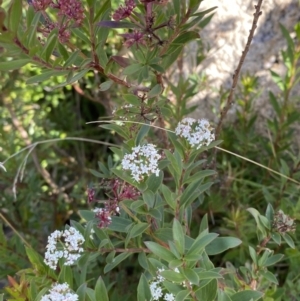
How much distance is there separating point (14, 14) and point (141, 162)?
0.35 metres

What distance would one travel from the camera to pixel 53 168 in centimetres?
236

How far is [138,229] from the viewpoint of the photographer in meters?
0.99

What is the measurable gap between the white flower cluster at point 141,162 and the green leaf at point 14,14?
1.01 feet

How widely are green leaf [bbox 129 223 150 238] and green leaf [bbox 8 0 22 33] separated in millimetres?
436

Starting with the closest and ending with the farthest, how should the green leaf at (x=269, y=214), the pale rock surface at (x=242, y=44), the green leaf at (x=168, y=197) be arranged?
the green leaf at (x=168, y=197), the green leaf at (x=269, y=214), the pale rock surface at (x=242, y=44)

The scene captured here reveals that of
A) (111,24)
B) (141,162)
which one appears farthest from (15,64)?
(141,162)

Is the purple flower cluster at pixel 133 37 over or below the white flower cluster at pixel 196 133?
over

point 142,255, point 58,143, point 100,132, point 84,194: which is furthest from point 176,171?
point 100,132

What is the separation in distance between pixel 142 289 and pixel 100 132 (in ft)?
5.47

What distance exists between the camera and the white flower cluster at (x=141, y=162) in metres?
0.94

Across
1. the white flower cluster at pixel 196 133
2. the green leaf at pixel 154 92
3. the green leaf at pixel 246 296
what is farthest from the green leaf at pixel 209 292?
the green leaf at pixel 154 92

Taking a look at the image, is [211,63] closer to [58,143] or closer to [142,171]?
[58,143]

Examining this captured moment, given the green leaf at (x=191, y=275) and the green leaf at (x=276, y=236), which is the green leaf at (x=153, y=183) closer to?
the green leaf at (x=191, y=275)

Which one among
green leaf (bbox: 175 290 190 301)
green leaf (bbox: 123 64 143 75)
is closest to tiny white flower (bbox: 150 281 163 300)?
green leaf (bbox: 175 290 190 301)
